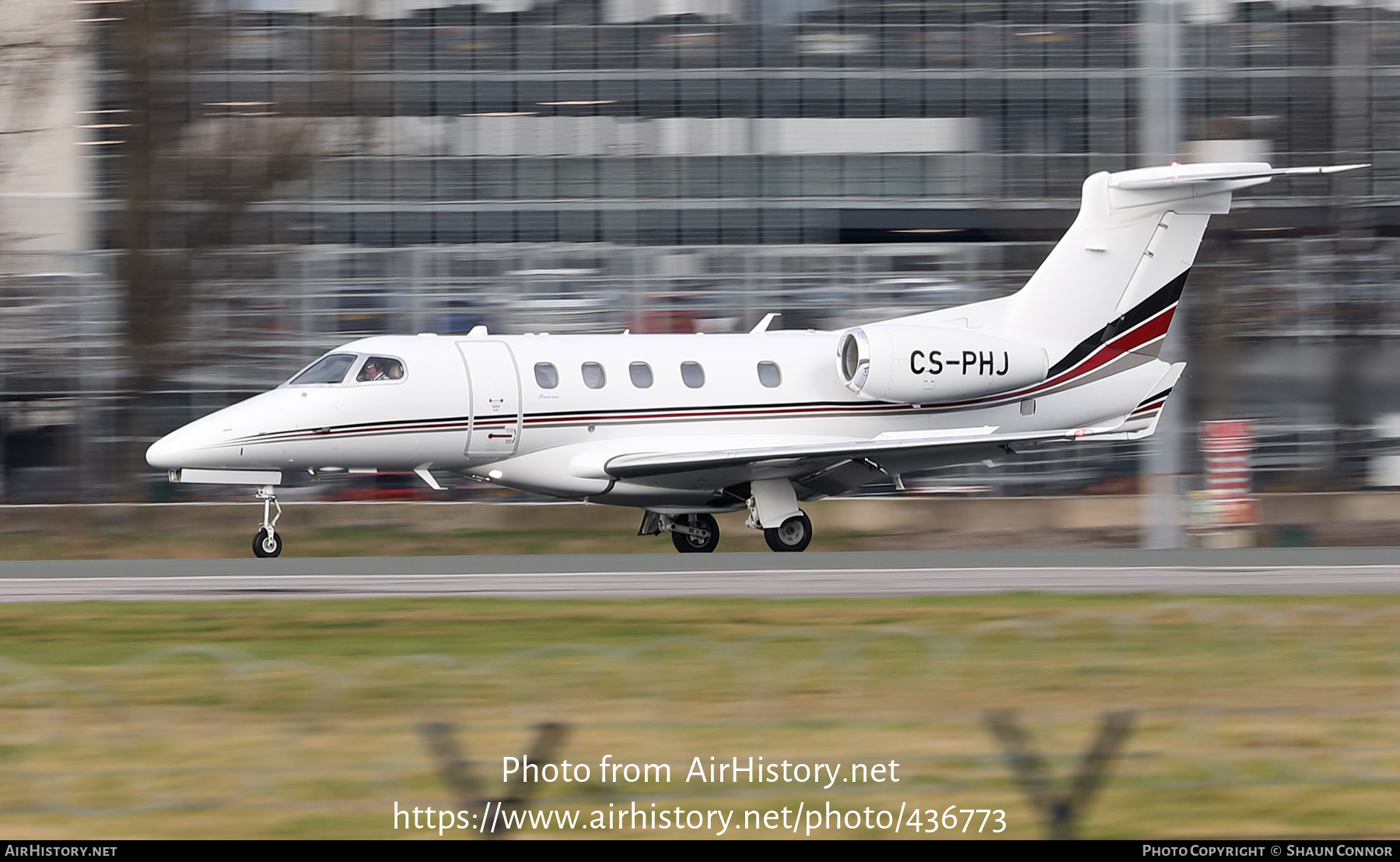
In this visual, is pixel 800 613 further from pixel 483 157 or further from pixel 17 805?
pixel 483 157

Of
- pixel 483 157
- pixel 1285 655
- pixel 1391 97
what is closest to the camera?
pixel 1285 655

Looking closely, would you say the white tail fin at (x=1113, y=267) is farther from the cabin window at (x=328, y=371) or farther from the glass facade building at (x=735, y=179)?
the cabin window at (x=328, y=371)

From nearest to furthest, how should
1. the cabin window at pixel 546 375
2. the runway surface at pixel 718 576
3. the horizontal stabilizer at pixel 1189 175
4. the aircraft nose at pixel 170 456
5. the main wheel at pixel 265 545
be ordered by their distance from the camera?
the runway surface at pixel 718 576, the aircraft nose at pixel 170 456, the main wheel at pixel 265 545, the cabin window at pixel 546 375, the horizontal stabilizer at pixel 1189 175

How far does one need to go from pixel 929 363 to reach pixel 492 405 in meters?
5.35

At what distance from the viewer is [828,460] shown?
20047mm

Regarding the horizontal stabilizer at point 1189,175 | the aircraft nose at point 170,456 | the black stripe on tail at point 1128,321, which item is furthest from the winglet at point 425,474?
the horizontal stabilizer at point 1189,175

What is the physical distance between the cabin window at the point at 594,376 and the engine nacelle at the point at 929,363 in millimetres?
2963

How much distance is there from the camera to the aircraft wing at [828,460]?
1953cm

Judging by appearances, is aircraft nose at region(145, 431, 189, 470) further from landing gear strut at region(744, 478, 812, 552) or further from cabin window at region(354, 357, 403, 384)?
landing gear strut at region(744, 478, 812, 552)

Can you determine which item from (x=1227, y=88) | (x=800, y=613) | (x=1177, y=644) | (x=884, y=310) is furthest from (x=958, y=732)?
(x=1227, y=88)

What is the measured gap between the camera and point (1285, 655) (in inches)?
445

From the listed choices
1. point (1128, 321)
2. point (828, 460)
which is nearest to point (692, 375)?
point (828, 460)

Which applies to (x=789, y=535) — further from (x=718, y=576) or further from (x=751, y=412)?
(x=718, y=576)

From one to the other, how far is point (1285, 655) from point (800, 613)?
3875 millimetres
